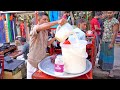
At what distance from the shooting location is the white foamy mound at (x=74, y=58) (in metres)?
1.14

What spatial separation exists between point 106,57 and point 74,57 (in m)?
0.66

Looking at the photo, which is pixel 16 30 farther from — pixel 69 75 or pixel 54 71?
pixel 69 75

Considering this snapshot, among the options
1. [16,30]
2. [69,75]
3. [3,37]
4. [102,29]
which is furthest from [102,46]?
[3,37]

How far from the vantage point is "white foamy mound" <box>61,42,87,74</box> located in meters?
1.14

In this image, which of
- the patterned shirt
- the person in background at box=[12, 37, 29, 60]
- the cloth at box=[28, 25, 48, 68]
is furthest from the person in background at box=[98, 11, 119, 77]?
the person in background at box=[12, 37, 29, 60]

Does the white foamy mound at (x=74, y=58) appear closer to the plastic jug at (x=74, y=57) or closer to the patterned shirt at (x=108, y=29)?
the plastic jug at (x=74, y=57)

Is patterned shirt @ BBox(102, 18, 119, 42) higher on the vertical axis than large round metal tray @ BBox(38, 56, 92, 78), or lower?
higher

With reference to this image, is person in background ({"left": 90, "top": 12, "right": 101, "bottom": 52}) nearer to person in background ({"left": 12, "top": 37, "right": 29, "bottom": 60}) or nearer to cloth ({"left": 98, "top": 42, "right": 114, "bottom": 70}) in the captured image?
cloth ({"left": 98, "top": 42, "right": 114, "bottom": 70})

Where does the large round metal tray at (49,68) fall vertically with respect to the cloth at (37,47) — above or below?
below

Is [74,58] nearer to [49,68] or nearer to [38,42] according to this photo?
[49,68]

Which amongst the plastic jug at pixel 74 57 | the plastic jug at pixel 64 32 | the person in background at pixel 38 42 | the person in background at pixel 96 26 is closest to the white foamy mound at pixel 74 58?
the plastic jug at pixel 74 57

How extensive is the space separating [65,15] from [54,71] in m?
0.49

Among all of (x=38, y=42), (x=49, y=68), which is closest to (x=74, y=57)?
(x=49, y=68)

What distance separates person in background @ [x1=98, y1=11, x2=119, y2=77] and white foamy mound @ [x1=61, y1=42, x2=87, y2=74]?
0.51 m
